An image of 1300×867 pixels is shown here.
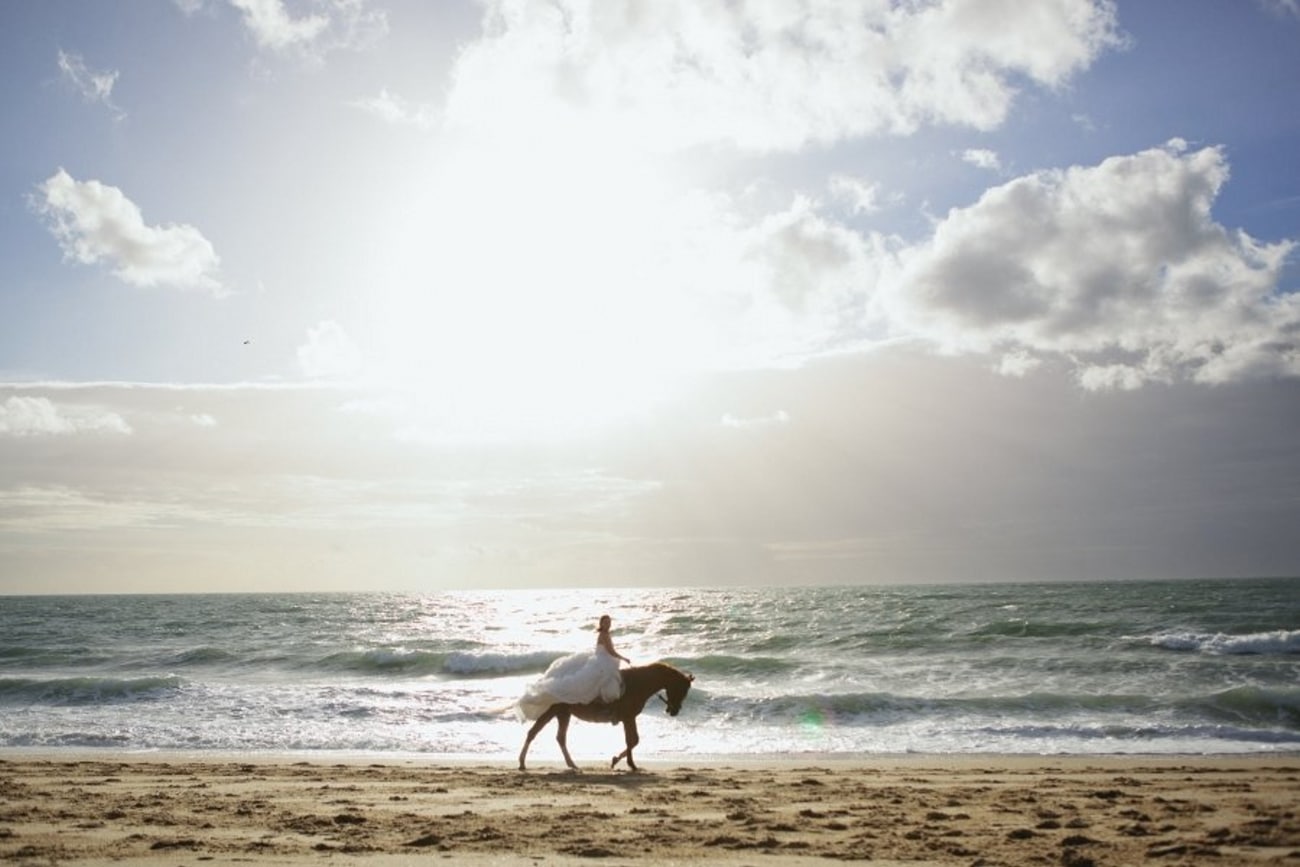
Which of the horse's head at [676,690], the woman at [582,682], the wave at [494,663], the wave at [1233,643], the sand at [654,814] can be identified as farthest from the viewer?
the wave at [494,663]

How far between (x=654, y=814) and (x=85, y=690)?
22.7 metres

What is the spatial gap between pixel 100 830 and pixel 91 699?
18.8 metres

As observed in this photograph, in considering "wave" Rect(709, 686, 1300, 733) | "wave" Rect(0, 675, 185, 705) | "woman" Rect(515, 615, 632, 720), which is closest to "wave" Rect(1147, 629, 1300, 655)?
"wave" Rect(709, 686, 1300, 733)

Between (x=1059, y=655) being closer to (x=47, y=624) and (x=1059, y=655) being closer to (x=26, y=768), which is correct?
(x=26, y=768)

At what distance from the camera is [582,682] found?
13047mm

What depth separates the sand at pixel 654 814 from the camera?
7.44 metres

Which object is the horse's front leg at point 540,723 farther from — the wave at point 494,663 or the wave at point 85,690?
the wave at point 494,663

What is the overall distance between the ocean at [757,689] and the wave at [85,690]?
0.09 meters

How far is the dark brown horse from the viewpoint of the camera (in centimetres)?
1316

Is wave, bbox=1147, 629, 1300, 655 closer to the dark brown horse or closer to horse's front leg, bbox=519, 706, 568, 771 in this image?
the dark brown horse

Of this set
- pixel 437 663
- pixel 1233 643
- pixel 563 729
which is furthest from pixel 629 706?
pixel 1233 643

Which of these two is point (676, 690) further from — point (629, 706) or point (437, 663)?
point (437, 663)

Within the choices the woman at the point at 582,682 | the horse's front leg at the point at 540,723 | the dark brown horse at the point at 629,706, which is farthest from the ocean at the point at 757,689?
the woman at the point at 582,682

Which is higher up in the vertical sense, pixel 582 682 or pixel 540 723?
pixel 582 682
